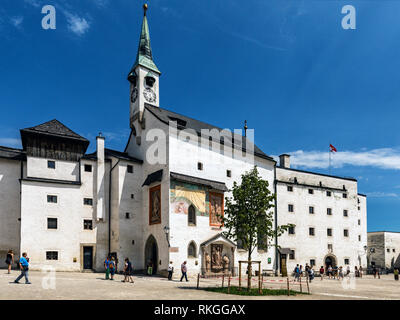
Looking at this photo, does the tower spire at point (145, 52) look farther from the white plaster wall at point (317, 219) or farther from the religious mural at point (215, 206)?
the white plaster wall at point (317, 219)

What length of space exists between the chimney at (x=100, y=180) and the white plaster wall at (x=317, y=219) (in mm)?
21512

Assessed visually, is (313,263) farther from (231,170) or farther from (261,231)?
(261,231)

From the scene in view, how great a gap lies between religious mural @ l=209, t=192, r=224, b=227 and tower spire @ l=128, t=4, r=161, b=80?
1649cm

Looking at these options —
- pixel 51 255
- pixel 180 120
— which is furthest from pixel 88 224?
pixel 180 120

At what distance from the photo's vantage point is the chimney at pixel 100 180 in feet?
118

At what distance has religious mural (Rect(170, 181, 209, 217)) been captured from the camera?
33.5 m

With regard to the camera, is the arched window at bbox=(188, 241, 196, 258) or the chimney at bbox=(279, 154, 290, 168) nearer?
the arched window at bbox=(188, 241, 196, 258)

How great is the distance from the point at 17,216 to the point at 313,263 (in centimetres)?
3473

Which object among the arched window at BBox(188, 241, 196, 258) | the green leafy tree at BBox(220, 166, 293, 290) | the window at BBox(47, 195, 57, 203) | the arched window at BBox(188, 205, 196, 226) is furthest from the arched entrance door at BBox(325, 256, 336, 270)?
the window at BBox(47, 195, 57, 203)

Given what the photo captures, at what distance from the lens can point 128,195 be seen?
121 feet

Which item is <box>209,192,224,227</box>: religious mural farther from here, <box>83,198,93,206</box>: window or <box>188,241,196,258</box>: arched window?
<box>83,198,93,206</box>: window

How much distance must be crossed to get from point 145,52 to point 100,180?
56.3ft

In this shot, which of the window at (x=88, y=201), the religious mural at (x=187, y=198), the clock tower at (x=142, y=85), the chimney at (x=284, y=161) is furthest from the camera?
the chimney at (x=284, y=161)

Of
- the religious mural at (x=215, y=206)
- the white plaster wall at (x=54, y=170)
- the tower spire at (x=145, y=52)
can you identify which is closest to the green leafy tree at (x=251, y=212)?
the religious mural at (x=215, y=206)
